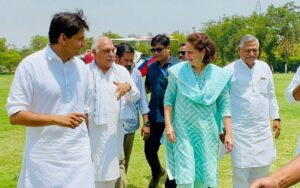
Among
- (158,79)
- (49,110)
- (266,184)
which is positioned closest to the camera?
(266,184)

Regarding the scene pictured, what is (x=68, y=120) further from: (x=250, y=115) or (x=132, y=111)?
(x=250, y=115)

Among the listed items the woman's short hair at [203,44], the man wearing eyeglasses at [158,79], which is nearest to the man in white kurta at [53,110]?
the woman's short hair at [203,44]

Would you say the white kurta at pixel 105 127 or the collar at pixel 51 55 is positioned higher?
the collar at pixel 51 55

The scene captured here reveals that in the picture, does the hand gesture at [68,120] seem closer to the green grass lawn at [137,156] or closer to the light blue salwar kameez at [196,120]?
the light blue salwar kameez at [196,120]

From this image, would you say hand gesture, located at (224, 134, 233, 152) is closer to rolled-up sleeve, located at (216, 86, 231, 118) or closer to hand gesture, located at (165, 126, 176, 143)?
rolled-up sleeve, located at (216, 86, 231, 118)

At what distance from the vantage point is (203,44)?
4527mm

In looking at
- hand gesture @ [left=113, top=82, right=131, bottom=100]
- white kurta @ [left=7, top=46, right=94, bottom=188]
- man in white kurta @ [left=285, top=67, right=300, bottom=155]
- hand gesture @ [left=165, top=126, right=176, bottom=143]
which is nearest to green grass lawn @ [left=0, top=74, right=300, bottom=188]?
hand gesture @ [left=165, top=126, right=176, bottom=143]

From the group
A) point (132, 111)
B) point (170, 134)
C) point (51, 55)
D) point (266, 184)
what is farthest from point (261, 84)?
point (266, 184)

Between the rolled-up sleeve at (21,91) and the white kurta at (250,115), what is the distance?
9.37ft

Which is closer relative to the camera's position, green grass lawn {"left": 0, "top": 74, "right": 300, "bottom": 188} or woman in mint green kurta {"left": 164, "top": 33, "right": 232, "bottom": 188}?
woman in mint green kurta {"left": 164, "top": 33, "right": 232, "bottom": 188}

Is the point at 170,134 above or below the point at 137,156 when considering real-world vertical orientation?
above

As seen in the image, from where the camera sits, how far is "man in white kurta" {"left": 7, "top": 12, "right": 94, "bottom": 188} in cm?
326

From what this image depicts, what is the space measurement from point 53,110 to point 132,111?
86.3 inches

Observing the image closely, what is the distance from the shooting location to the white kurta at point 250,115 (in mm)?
5582
